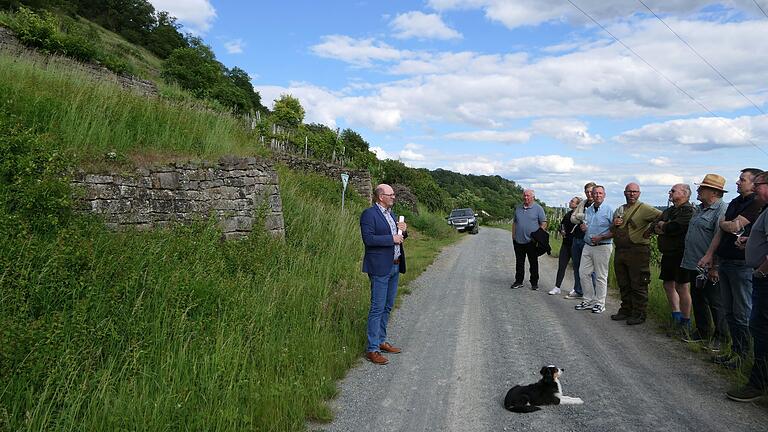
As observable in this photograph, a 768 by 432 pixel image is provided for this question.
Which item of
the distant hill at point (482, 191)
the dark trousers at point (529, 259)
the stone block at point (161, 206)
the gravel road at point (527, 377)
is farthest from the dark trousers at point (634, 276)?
the distant hill at point (482, 191)

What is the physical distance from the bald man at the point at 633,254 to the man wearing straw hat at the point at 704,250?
86cm

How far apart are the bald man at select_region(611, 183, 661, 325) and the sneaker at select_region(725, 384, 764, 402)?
2497 millimetres

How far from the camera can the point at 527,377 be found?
4656 millimetres

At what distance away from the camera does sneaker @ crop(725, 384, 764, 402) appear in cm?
402

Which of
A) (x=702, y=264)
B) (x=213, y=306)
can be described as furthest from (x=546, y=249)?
(x=213, y=306)

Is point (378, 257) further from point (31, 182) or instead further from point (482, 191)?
point (482, 191)

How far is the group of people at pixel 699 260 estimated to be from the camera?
417cm

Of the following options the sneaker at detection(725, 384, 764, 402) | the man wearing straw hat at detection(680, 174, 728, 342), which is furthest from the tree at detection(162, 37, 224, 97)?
the sneaker at detection(725, 384, 764, 402)

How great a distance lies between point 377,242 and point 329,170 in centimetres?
1377

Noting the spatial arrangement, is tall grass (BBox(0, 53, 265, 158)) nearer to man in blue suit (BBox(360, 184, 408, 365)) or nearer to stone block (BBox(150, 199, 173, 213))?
stone block (BBox(150, 199, 173, 213))

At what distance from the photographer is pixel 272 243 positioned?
7.50 m

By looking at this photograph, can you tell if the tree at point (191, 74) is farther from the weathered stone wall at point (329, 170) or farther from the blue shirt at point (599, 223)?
the blue shirt at point (599, 223)

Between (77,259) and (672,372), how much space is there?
20.1ft

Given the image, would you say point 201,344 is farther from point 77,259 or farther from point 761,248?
point 761,248
